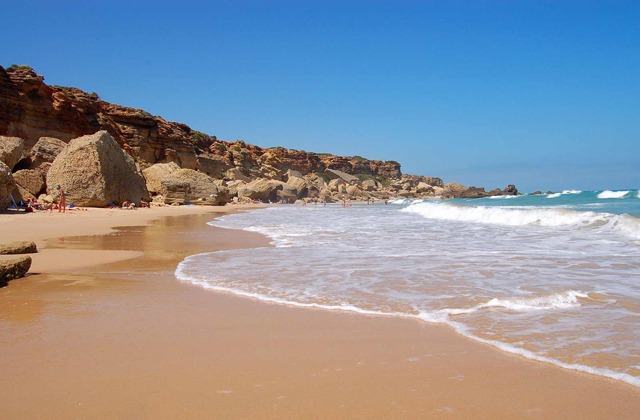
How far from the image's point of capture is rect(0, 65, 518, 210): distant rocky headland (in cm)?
2045

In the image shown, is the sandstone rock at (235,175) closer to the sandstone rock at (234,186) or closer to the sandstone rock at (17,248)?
the sandstone rock at (234,186)

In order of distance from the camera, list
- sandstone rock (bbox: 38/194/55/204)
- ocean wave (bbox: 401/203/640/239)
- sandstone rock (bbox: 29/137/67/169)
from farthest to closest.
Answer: sandstone rock (bbox: 29/137/67/169) → sandstone rock (bbox: 38/194/55/204) → ocean wave (bbox: 401/203/640/239)

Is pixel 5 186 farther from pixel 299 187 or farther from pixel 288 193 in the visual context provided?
pixel 299 187

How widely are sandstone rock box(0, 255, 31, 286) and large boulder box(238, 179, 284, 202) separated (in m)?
38.1

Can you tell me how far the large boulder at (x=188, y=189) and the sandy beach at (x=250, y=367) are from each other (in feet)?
86.1

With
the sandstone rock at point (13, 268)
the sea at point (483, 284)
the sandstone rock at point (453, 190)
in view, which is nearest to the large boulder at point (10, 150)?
the sea at point (483, 284)

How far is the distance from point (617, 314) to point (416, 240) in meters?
6.43

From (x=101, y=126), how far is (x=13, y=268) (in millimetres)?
33190

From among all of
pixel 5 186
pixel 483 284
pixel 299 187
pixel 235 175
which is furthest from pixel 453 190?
pixel 483 284

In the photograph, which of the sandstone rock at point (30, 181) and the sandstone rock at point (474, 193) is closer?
the sandstone rock at point (30, 181)

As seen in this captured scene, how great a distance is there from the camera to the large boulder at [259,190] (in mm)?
44062

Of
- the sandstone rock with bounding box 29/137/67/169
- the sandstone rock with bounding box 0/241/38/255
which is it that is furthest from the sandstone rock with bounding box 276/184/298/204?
the sandstone rock with bounding box 0/241/38/255

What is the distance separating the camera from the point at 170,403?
92.0 inches

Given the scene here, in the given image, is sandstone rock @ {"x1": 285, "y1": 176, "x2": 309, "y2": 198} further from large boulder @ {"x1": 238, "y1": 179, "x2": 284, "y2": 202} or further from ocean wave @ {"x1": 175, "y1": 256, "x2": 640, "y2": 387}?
ocean wave @ {"x1": 175, "y1": 256, "x2": 640, "y2": 387}
